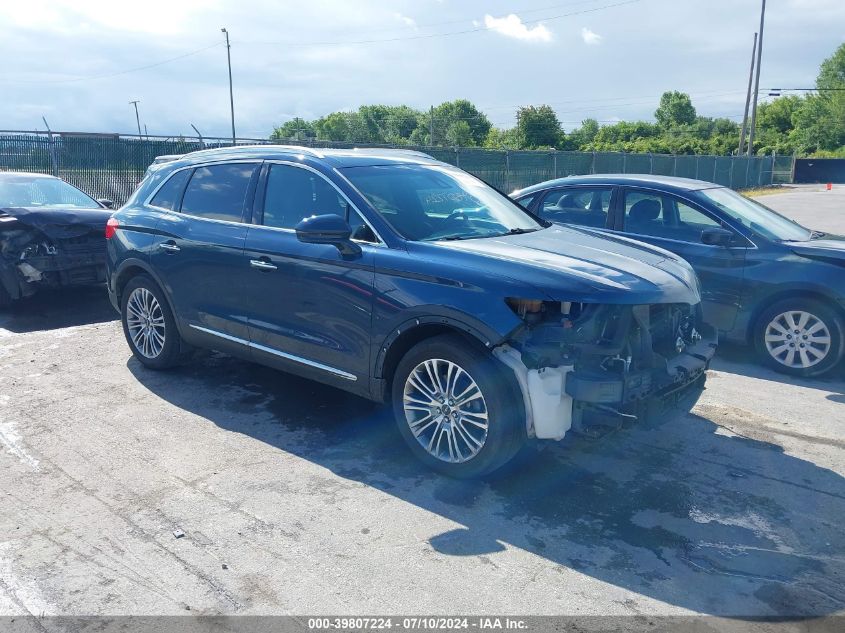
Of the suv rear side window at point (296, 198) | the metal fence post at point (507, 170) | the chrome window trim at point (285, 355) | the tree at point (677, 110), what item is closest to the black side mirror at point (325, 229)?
the suv rear side window at point (296, 198)

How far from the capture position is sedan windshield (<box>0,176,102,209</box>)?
348 inches

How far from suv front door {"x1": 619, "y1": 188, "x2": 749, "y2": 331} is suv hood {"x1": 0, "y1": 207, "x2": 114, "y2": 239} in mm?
5962

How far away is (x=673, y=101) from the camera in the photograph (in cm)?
11256

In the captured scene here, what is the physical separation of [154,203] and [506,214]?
9.77 ft

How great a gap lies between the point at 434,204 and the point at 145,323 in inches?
114

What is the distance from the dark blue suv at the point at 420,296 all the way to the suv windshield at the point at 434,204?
0.6 inches

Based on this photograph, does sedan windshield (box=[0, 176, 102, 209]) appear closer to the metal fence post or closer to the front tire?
the front tire

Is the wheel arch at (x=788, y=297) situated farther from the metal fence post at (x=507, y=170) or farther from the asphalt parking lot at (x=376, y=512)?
the metal fence post at (x=507, y=170)

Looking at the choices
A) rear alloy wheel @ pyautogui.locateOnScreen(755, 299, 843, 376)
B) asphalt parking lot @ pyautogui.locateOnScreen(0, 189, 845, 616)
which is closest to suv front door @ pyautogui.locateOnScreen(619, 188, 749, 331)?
rear alloy wheel @ pyautogui.locateOnScreen(755, 299, 843, 376)

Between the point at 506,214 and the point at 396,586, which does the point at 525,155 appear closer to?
the point at 506,214

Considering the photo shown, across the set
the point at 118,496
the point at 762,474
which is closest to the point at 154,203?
the point at 118,496

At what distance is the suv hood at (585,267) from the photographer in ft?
13.0

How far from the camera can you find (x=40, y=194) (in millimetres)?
9234

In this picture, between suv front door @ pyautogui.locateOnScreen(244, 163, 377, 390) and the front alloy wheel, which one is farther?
the front alloy wheel
